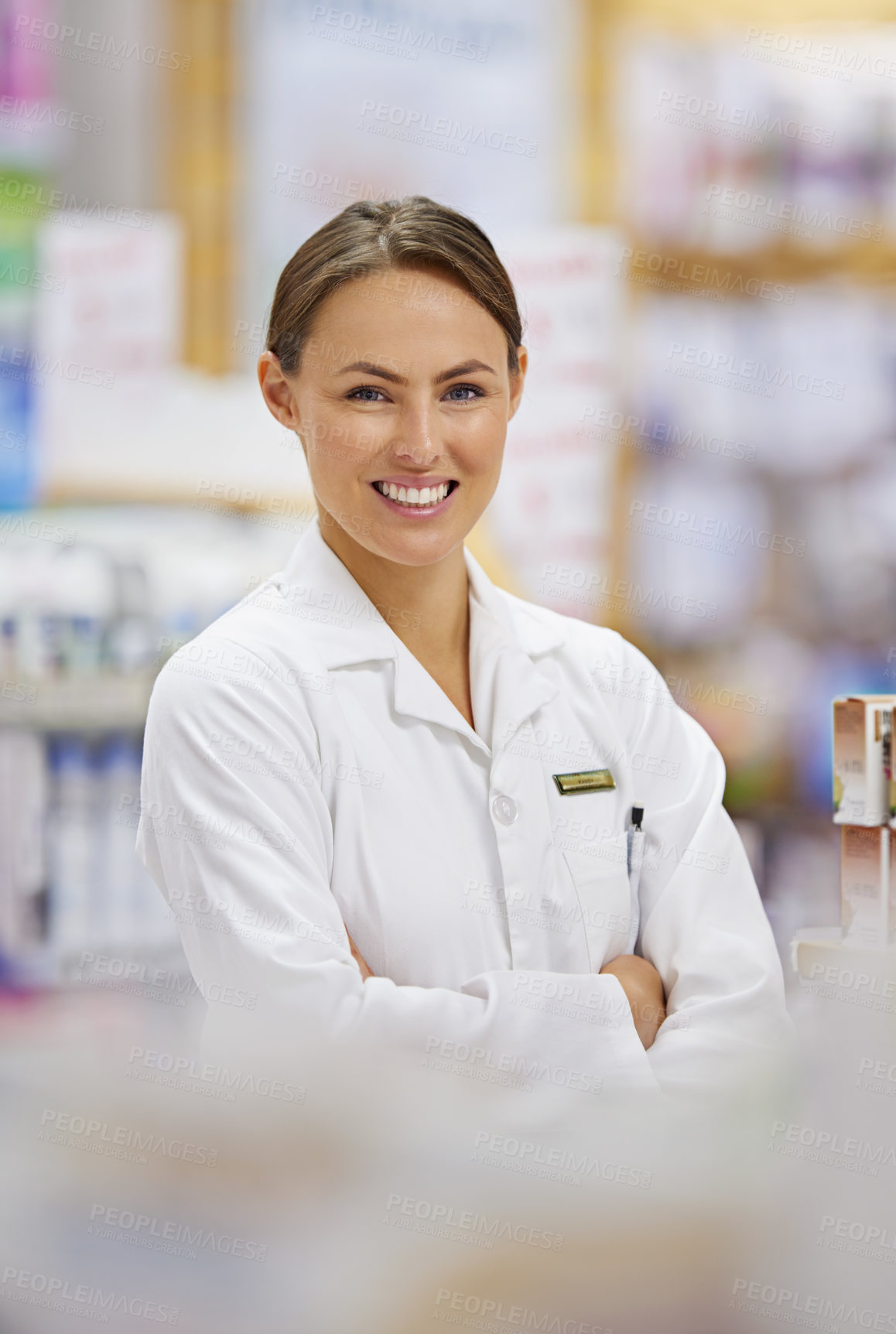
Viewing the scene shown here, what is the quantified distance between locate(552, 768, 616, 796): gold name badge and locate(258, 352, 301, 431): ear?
45 cm

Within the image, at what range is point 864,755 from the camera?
129 centimetres

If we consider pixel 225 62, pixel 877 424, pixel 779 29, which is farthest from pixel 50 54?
pixel 877 424

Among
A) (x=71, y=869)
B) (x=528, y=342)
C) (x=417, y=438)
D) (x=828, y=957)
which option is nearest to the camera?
(x=828, y=957)

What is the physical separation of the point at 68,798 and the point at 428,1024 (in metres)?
1.82

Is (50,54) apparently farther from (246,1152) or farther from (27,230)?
(246,1152)

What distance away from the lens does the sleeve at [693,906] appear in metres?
1.24

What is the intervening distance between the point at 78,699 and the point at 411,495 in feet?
5.04

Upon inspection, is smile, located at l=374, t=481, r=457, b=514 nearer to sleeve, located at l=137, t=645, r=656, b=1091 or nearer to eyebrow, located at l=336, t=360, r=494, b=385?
eyebrow, located at l=336, t=360, r=494, b=385

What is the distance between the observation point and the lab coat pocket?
1305 millimetres

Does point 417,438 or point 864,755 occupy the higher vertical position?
point 417,438

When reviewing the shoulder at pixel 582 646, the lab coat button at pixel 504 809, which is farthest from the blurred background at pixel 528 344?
the lab coat button at pixel 504 809

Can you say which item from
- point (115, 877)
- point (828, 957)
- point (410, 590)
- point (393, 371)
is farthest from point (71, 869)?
point (828, 957)

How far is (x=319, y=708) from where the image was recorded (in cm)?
126

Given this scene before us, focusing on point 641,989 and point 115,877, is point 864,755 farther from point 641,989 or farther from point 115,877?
point 115,877
